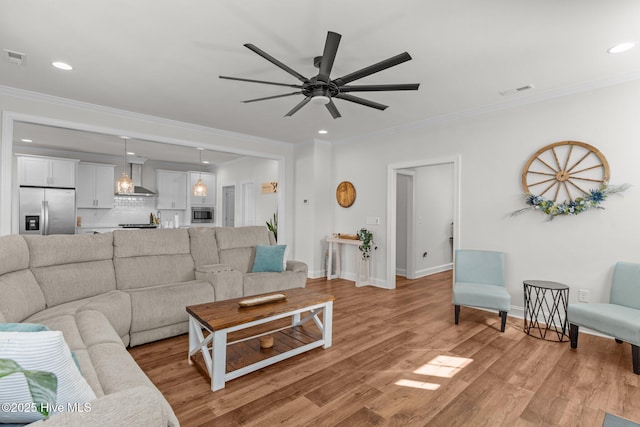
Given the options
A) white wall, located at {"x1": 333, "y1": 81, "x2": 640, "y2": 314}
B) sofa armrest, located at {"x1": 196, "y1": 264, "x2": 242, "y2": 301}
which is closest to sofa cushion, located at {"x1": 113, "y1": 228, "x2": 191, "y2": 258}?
sofa armrest, located at {"x1": 196, "y1": 264, "x2": 242, "y2": 301}

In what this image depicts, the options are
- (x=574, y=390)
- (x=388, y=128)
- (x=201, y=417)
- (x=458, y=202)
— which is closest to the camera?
(x=201, y=417)

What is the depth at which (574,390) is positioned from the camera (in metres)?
2.23

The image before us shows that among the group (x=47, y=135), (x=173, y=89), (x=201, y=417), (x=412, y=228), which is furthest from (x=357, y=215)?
(x=47, y=135)

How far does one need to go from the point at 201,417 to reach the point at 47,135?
6.40 m

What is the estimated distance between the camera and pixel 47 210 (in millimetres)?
6363

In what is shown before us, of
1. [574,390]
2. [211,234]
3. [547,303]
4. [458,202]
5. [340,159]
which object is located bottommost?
[574,390]

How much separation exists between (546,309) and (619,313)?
921 mm

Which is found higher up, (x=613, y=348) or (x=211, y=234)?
(x=211, y=234)

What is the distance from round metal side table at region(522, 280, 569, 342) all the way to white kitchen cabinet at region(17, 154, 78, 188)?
8519mm

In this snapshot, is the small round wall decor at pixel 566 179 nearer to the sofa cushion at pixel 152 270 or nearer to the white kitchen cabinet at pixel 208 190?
the sofa cushion at pixel 152 270

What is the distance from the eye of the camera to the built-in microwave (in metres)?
8.82

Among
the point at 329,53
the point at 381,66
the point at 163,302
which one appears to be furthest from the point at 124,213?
the point at 381,66

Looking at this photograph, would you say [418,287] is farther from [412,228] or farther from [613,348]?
[613,348]

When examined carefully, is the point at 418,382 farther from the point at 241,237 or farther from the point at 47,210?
the point at 47,210
